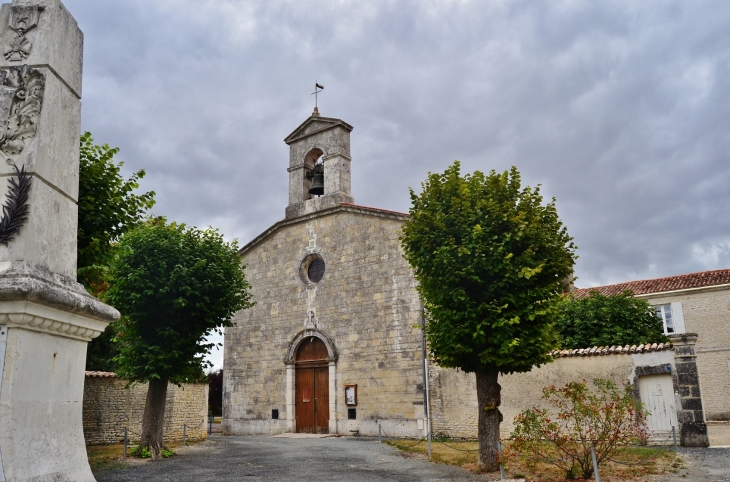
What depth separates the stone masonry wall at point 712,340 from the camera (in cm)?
2183

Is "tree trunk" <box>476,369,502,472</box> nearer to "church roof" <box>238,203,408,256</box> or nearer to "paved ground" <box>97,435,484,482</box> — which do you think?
"paved ground" <box>97,435,484,482</box>

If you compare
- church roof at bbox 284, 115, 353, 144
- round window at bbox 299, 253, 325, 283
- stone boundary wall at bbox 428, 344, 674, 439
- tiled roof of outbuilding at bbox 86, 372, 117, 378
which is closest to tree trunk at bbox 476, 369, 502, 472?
stone boundary wall at bbox 428, 344, 674, 439

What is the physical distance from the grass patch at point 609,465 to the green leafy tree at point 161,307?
225 inches

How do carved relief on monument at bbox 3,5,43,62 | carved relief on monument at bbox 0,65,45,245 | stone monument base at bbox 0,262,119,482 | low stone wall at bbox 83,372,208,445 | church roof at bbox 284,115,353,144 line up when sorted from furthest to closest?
church roof at bbox 284,115,353,144
low stone wall at bbox 83,372,208,445
carved relief on monument at bbox 3,5,43,62
carved relief on monument at bbox 0,65,45,245
stone monument base at bbox 0,262,119,482

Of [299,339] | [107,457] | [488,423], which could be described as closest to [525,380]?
[488,423]

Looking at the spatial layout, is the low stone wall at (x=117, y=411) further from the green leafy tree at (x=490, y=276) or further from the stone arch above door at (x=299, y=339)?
the green leafy tree at (x=490, y=276)

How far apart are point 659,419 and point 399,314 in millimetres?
7210

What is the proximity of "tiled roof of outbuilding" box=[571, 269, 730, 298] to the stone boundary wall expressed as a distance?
27.0 ft

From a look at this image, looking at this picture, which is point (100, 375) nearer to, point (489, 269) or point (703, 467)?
point (489, 269)

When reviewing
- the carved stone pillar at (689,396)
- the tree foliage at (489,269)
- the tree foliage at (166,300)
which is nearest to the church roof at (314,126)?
the tree foliage at (166,300)

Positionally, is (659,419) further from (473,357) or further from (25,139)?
(25,139)

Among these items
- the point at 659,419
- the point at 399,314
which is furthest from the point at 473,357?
the point at 399,314

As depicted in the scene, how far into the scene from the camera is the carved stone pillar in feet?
40.0

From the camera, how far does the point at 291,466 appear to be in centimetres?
1088
